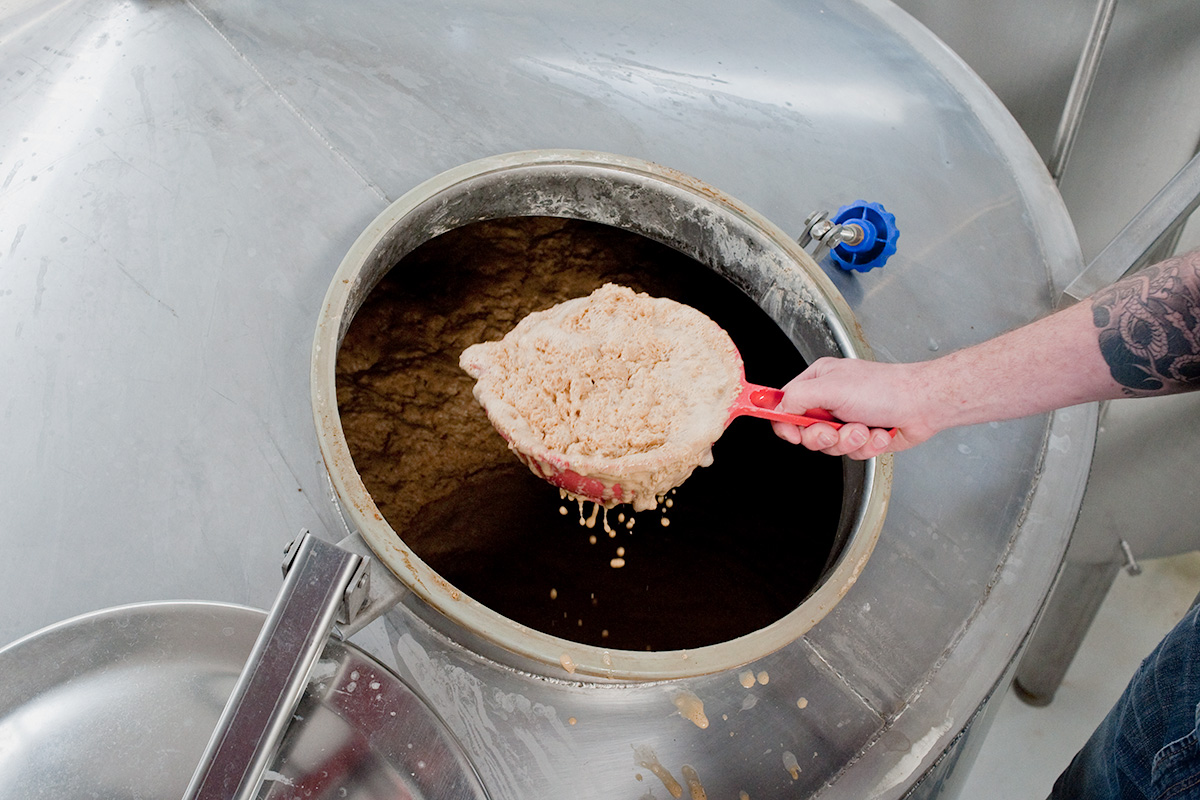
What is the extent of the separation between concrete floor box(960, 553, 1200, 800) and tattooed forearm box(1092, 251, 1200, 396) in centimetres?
113

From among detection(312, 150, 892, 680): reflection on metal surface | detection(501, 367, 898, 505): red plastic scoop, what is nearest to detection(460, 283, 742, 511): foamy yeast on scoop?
detection(501, 367, 898, 505): red plastic scoop

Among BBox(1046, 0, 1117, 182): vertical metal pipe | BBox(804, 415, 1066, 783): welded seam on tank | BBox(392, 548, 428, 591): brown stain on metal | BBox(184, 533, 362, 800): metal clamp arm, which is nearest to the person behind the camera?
BBox(184, 533, 362, 800): metal clamp arm

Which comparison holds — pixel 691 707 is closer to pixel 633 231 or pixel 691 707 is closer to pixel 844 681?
pixel 844 681

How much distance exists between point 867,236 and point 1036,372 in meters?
0.25

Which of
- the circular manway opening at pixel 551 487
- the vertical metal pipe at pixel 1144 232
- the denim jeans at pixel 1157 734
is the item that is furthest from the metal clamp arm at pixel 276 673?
the vertical metal pipe at pixel 1144 232

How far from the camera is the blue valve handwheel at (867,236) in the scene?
3.10 feet

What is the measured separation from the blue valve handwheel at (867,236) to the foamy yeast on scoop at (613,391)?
202 millimetres

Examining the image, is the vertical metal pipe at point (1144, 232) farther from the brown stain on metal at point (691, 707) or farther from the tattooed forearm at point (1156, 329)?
the brown stain on metal at point (691, 707)

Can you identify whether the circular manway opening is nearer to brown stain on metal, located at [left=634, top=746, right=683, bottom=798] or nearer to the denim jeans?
brown stain on metal, located at [left=634, top=746, right=683, bottom=798]

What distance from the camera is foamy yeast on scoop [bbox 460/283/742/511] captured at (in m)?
0.82

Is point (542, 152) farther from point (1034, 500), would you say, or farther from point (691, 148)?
point (1034, 500)

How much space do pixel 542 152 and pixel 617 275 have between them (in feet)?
0.72

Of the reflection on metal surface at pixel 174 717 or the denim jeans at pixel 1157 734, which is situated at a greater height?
the reflection on metal surface at pixel 174 717

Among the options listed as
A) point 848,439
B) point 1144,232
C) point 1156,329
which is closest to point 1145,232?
point 1144,232
